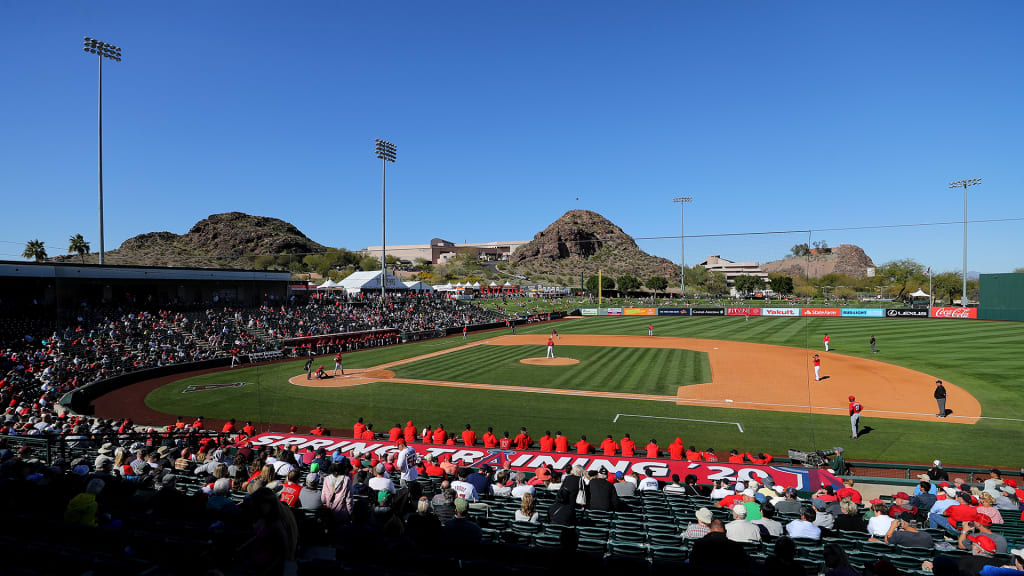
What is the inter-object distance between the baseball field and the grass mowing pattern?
12 cm

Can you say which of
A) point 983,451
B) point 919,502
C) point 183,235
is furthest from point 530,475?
point 183,235

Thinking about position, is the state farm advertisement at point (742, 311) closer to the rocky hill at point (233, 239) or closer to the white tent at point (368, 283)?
the white tent at point (368, 283)

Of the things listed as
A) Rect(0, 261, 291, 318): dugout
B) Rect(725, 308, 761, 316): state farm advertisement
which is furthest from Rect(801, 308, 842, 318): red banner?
Rect(0, 261, 291, 318): dugout

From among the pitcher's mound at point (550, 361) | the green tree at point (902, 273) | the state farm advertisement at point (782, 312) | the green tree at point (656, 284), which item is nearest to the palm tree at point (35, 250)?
the pitcher's mound at point (550, 361)

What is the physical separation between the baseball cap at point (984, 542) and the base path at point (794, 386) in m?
12.5

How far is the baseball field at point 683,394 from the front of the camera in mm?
17188

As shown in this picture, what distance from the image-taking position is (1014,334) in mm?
40531

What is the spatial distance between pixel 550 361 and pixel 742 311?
146ft

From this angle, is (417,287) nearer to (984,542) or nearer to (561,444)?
(561,444)

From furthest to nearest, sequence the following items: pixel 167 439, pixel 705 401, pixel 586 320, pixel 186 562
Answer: pixel 586 320, pixel 705 401, pixel 167 439, pixel 186 562

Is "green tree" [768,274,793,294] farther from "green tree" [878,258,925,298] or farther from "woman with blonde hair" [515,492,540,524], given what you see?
"woman with blonde hair" [515,492,540,524]

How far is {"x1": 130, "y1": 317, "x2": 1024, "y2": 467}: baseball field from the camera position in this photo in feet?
56.4

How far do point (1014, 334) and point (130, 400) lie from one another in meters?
60.5

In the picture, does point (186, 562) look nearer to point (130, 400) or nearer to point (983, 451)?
point (983, 451)
